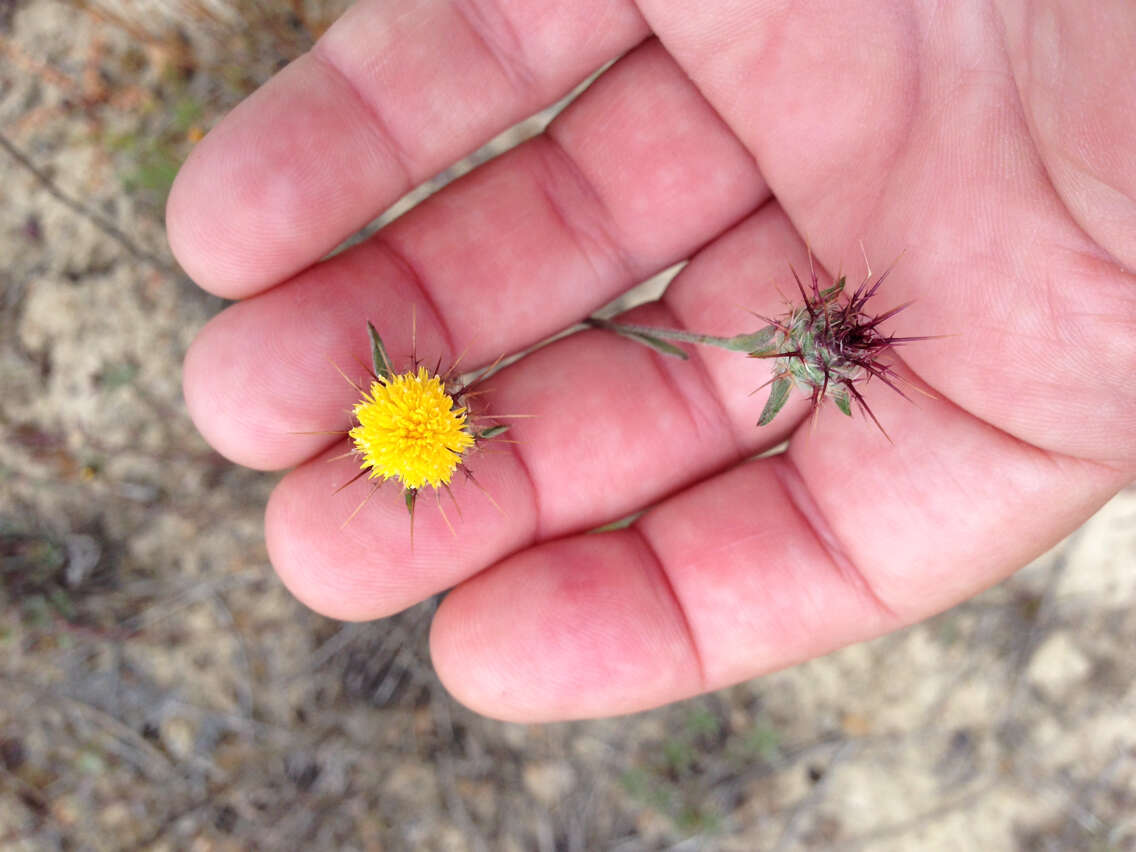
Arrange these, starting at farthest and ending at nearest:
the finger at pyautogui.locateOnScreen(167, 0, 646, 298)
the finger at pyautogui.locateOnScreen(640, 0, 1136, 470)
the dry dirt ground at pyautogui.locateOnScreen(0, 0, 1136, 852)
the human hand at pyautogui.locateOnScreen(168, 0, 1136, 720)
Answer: the dry dirt ground at pyautogui.locateOnScreen(0, 0, 1136, 852) < the finger at pyautogui.locateOnScreen(167, 0, 646, 298) < the human hand at pyautogui.locateOnScreen(168, 0, 1136, 720) < the finger at pyautogui.locateOnScreen(640, 0, 1136, 470)

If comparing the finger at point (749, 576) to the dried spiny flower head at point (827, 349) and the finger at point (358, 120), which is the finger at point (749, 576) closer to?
the dried spiny flower head at point (827, 349)

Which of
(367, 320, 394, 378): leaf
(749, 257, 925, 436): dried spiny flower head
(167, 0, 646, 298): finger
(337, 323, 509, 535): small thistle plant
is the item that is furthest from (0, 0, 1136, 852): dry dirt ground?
(749, 257, 925, 436): dried spiny flower head

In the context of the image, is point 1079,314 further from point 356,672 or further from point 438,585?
point 356,672

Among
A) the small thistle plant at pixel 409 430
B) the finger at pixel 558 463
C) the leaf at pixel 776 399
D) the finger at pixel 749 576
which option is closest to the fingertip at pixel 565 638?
the finger at pixel 749 576

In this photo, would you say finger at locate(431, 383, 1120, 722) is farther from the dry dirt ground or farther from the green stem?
the dry dirt ground

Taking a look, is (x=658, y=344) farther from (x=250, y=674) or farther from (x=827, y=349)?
(x=250, y=674)

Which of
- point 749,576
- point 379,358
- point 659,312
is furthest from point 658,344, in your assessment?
point 379,358
